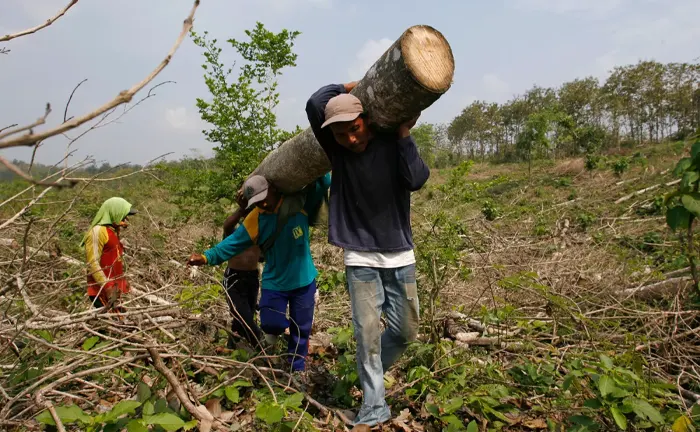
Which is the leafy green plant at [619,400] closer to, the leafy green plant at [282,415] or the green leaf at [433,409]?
the green leaf at [433,409]

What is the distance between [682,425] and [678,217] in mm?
1104

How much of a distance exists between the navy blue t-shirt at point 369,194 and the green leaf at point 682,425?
4.58 feet

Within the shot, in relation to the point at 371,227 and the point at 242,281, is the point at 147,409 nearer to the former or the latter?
the point at 371,227

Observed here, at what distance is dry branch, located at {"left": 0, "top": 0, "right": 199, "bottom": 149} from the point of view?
0.63 metres

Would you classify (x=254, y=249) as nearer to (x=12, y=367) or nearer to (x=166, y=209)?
(x=12, y=367)

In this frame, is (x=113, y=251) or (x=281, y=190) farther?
(x=113, y=251)

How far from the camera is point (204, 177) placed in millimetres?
5395

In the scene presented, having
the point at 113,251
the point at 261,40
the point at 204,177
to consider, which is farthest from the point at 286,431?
the point at 261,40

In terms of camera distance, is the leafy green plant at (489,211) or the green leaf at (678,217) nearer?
the green leaf at (678,217)

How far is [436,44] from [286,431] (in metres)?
2.04

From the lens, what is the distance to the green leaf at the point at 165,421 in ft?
6.05

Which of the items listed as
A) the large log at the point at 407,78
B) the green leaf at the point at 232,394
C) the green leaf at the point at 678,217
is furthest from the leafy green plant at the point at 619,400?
the green leaf at the point at 232,394

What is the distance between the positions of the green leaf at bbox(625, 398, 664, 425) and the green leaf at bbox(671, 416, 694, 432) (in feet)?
0.21

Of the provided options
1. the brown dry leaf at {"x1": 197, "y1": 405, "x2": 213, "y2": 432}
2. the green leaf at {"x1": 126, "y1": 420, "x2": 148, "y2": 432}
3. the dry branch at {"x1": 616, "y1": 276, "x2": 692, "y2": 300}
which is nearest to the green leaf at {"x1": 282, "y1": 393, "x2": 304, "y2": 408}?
the brown dry leaf at {"x1": 197, "y1": 405, "x2": 213, "y2": 432}
